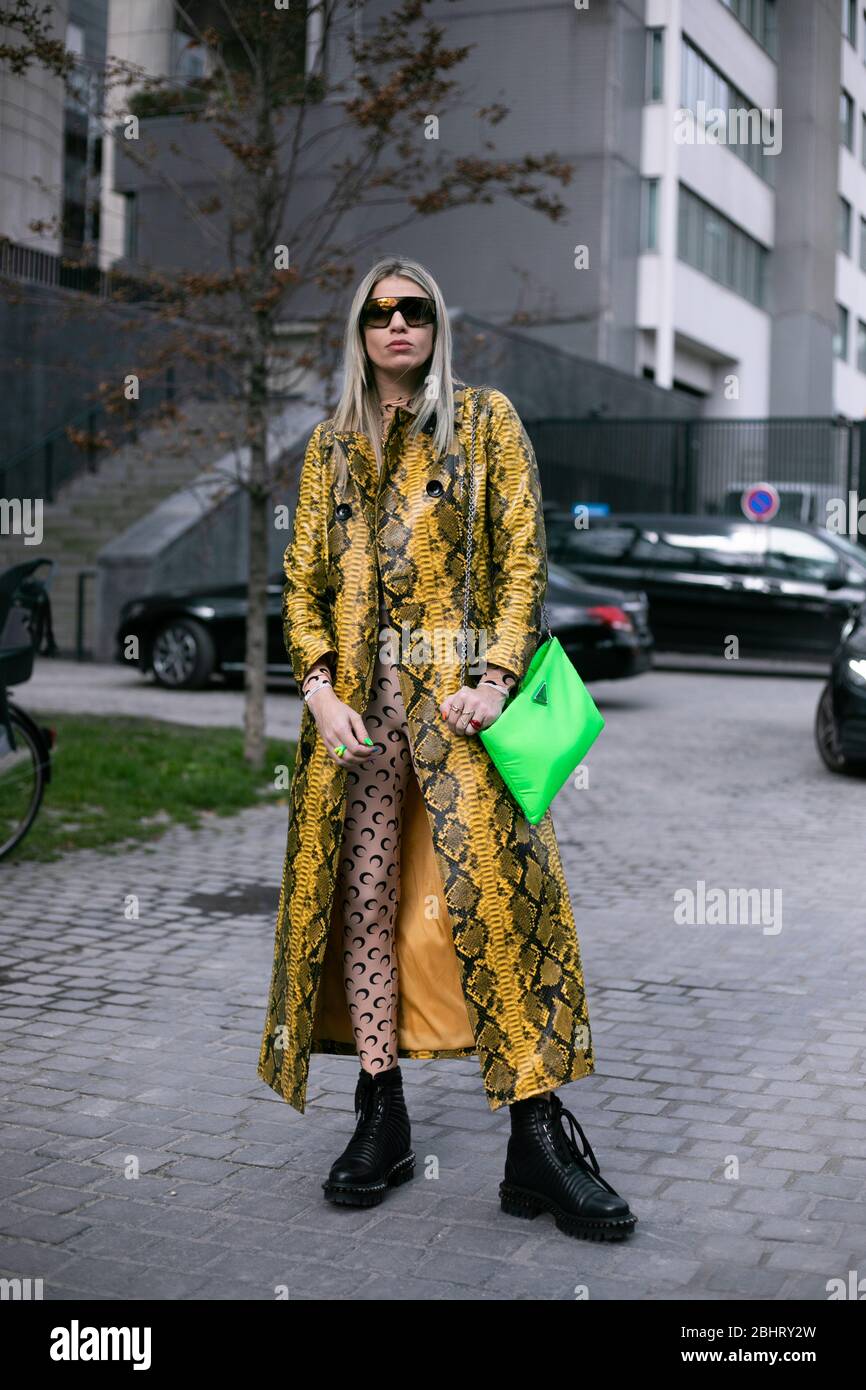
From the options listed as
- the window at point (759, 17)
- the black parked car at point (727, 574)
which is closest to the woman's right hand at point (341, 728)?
the black parked car at point (727, 574)

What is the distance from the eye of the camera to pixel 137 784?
10188mm

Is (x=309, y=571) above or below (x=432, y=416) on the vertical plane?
below

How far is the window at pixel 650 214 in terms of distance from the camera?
118 feet

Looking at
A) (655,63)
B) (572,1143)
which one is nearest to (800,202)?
(655,63)

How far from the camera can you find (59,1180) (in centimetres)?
395

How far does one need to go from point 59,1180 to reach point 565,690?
64.4 inches

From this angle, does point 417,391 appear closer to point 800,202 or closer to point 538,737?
point 538,737

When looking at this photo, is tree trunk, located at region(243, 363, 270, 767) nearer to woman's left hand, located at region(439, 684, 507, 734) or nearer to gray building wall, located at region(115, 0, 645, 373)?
woman's left hand, located at region(439, 684, 507, 734)

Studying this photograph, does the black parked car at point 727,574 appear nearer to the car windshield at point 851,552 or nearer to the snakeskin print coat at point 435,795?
the car windshield at point 851,552

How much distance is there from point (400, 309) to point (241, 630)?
1290 cm

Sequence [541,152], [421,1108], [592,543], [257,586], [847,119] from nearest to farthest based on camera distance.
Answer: [421,1108] → [257,586] → [592,543] → [541,152] → [847,119]

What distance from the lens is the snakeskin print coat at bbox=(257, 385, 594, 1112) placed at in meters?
3.64

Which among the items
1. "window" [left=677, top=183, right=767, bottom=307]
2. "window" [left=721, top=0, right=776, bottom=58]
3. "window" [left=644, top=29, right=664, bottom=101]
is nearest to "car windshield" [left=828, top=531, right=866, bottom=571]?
"window" [left=644, top=29, right=664, bottom=101]

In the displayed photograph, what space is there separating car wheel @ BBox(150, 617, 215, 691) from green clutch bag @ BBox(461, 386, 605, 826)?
13117 millimetres
